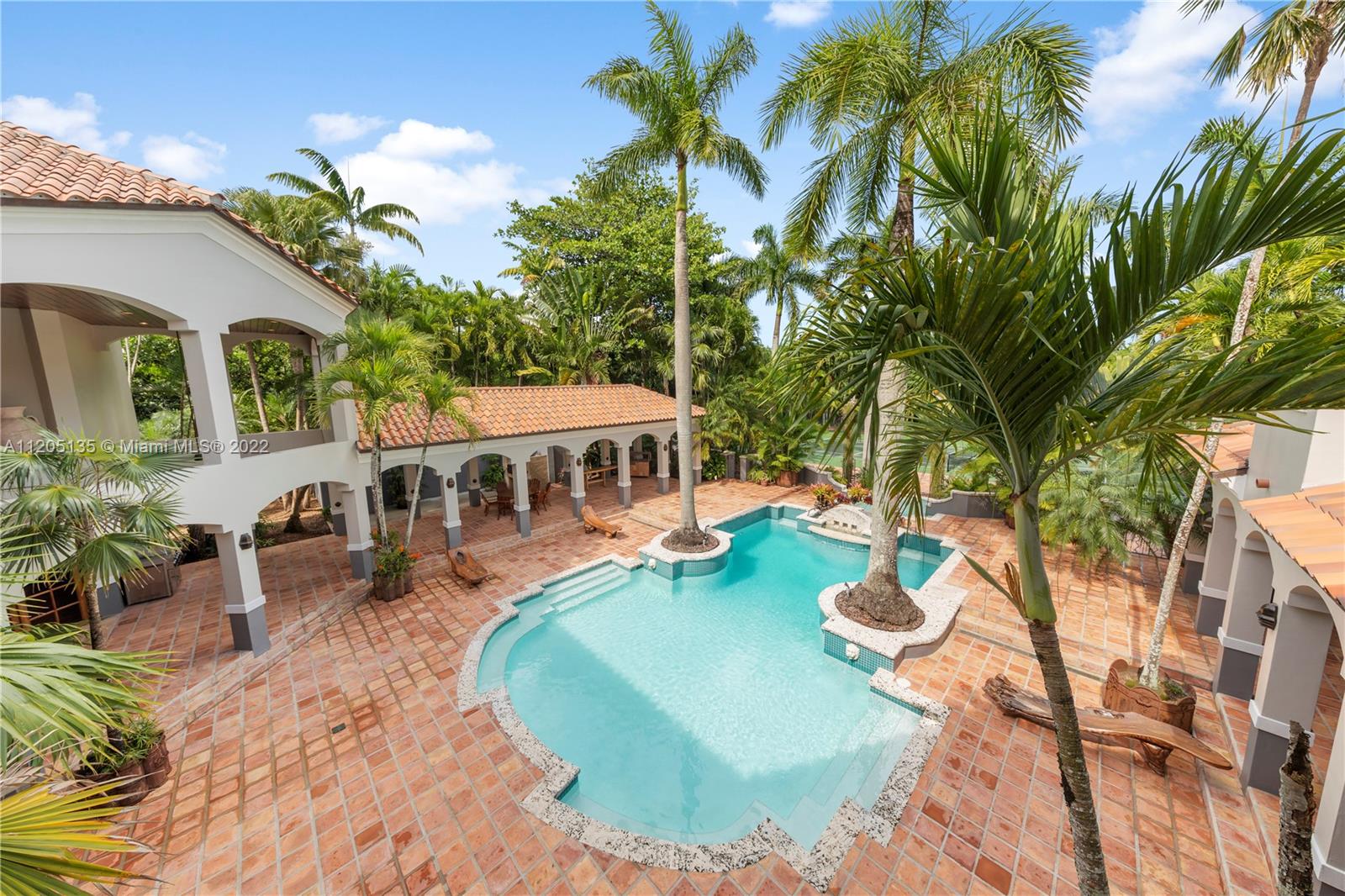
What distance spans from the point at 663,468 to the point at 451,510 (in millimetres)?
10284

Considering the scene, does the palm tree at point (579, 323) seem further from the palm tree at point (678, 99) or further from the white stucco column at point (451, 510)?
the white stucco column at point (451, 510)

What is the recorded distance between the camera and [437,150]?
580 inches

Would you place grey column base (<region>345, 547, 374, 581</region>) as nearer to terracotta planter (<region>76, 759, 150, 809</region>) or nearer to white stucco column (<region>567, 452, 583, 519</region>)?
terracotta planter (<region>76, 759, 150, 809</region>)

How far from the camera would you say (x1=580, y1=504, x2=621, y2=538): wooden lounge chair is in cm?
1684

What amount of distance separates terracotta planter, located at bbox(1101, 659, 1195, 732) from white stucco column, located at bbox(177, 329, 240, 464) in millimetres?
15646

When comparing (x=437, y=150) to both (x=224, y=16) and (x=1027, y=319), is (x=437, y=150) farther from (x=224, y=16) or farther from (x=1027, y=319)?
(x=1027, y=319)

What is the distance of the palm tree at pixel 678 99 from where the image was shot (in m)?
12.6

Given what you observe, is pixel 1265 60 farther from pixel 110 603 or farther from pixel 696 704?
pixel 110 603

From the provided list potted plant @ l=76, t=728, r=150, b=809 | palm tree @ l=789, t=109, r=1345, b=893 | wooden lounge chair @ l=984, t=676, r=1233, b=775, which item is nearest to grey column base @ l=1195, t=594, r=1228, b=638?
wooden lounge chair @ l=984, t=676, r=1233, b=775

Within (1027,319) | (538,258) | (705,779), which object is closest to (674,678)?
(705,779)

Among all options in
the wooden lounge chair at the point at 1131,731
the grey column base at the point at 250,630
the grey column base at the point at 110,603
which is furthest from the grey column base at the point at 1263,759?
the grey column base at the point at 110,603

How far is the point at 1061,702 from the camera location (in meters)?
3.69

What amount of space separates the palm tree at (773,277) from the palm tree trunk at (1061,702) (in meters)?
23.4

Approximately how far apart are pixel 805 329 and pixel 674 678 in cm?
811
